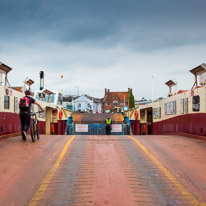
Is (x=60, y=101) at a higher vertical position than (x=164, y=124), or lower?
higher

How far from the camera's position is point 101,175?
19.3ft

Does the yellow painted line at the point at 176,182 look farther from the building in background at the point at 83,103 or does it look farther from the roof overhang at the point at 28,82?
the building in background at the point at 83,103

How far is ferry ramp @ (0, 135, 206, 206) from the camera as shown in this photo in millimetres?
4691

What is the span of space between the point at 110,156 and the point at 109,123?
41.6 feet

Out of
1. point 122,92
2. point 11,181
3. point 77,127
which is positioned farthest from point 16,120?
point 122,92

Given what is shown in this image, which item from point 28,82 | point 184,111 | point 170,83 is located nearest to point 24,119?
point 28,82

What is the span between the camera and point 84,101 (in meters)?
98.0

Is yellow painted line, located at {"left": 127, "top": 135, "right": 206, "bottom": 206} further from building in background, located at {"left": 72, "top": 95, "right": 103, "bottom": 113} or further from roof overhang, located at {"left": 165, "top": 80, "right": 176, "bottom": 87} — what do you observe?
building in background, located at {"left": 72, "top": 95, "right": 103, "bottom": 113}

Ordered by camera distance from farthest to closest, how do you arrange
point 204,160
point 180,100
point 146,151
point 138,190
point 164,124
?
1. point 164,124
2. point 180,100
3. point 146,151
4. point 204,160
5. point 138,190

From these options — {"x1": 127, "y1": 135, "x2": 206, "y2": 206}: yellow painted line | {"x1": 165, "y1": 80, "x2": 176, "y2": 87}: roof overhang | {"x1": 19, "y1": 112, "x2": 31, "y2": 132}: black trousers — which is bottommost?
{"x1": 127, "y1": 135, "x2": 206, "y2": 206}: yellow painted line

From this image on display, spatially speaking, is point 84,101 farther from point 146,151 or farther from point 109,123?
point 146,151

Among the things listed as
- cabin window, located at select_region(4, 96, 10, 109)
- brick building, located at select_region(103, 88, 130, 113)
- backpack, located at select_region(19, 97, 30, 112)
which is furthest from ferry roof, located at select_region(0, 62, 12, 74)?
brick building, located at select_region(103, 88, 130, 113)

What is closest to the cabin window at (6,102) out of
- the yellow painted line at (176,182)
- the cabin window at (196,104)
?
the yellow painted line at (176,182)

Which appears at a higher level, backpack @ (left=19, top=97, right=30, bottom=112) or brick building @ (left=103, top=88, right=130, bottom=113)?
brick building @ (left=103, top=88, right=130, bottom=113)
